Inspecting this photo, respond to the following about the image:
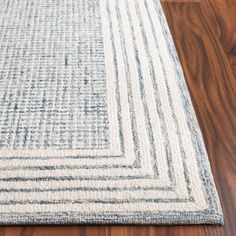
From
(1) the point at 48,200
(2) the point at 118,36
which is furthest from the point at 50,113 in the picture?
(2) the point at 118,36

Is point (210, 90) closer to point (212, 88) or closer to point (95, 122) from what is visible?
point (212, 88)

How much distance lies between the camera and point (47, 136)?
679 millimetres

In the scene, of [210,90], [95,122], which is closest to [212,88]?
[210,90]

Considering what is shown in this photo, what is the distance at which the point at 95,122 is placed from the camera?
706mm

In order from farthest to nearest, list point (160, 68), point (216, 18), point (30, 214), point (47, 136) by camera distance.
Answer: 1. point (216, 18)
2. point (160, 68)
3. point (47, 136)
4. point (30, 214)

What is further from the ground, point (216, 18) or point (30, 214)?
point (216, 18)

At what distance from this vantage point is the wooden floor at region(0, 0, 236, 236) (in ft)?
1.87

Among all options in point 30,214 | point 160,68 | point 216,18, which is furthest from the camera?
point 216,18

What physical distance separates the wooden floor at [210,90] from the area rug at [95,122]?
0.02 m

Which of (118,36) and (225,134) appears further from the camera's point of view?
(118,36)

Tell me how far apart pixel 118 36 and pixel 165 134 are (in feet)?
1.07

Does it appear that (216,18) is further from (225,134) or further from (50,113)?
(50,113)

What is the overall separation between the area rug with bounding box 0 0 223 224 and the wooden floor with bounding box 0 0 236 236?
16mm

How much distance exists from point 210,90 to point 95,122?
0.89ft
